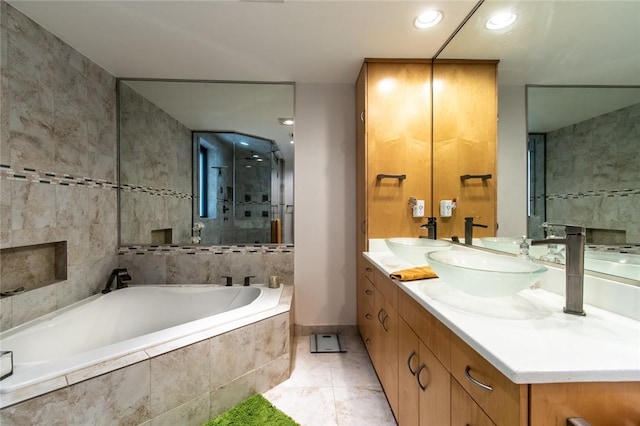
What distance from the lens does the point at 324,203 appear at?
2.47 m

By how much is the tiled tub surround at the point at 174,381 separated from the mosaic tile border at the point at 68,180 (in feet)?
3.97

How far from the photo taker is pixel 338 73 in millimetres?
2271

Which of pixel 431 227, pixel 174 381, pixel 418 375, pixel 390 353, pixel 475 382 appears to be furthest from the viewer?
pixel 431 227

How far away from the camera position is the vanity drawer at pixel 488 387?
0.56 meters

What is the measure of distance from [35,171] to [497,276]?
2.49 metres

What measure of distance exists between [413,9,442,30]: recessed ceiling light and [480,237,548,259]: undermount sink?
1.38m

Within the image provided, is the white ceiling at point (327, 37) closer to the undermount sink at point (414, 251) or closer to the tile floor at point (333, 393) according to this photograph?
the undermount sink at point (414, 251)

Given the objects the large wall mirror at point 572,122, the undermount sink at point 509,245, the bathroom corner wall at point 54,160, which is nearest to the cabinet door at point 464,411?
the large wall mirror at point 572,122

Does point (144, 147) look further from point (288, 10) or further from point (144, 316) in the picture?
point (288, 10)

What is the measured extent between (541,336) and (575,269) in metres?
0.29

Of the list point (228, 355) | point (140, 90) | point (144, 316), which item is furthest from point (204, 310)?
point (140, 90)

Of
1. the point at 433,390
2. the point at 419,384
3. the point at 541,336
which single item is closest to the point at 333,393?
the point at 419,384

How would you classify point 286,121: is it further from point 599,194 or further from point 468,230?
point 599,194

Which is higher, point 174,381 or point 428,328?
point 428,328
